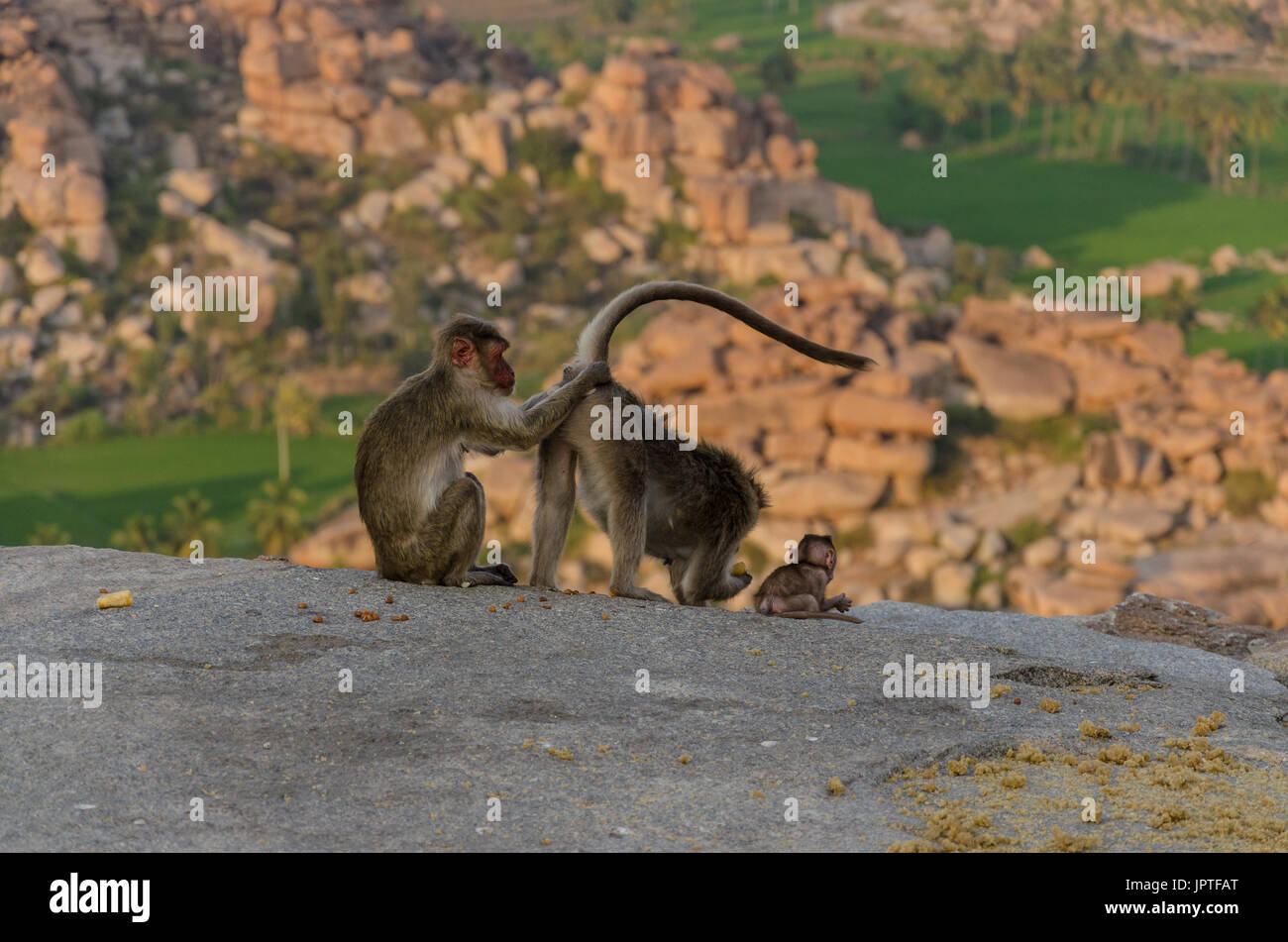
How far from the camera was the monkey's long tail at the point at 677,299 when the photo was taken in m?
10.9

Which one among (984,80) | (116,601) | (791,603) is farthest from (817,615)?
(984,80)

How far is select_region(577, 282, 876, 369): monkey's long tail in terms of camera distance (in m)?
10.9

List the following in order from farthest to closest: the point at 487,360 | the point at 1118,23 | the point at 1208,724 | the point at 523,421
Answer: the point at 1118,23, the point at 487,360, the point at 523,421, the point at 1208,724

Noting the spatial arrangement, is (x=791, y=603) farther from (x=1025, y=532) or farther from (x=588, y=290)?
(x=588, y=290)

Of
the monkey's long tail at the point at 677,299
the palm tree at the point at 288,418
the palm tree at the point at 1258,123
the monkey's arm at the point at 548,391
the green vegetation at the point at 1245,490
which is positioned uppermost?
the palm tree at the point at 1258,123

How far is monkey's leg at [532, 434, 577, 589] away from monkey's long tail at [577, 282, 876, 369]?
0.79 metres

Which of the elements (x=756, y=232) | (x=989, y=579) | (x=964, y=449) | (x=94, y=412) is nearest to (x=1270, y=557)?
(x=989, y=579)

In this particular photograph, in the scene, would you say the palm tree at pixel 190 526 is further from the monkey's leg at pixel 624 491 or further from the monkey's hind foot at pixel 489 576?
the monkey's leg at pixel 624 491

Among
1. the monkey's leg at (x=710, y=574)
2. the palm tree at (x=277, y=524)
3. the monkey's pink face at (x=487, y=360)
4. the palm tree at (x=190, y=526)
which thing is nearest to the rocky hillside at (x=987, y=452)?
the palm tree at (x=277, y=524)

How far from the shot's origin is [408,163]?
332 feet

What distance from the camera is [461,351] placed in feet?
33.8

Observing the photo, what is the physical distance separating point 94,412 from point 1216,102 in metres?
75.1

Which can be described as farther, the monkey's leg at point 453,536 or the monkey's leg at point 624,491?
the monkey's leg at point 624,491

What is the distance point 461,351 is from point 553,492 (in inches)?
47.6
